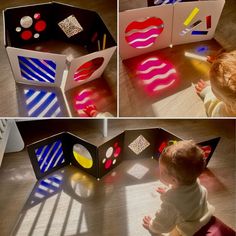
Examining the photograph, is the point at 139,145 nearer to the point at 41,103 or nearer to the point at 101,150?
the point at 101,150

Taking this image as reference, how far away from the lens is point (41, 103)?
1282 millimetres

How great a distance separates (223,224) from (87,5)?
1039mm

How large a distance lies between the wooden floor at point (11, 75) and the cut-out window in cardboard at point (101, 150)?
0.15m

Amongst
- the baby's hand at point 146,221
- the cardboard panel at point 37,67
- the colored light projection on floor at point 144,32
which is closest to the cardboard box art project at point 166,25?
the colored light projection on floor at point 144,32

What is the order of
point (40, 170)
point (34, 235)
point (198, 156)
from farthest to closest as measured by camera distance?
point (40, 170)
point (34, 235)
point (198, 156)

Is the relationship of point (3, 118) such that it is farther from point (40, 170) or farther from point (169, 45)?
point (169, 45)

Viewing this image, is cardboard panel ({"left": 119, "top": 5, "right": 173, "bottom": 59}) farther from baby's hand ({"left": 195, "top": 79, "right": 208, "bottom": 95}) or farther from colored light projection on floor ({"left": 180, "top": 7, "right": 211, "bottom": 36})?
baby's hand ({"left": 195, "top": 79, "right": 208, "bottom": 95})

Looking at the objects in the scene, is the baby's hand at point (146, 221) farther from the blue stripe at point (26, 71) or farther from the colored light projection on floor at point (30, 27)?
the colored light projection on floor at point (30, 27)

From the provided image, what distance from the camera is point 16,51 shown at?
1.16 m

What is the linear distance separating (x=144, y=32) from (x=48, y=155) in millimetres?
525

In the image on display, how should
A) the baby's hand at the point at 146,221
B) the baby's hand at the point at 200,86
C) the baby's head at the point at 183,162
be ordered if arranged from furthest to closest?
the baby's hand at the point at 200,86
the baby's hand at the point at 146,221
the baby's head at the point at 183,162

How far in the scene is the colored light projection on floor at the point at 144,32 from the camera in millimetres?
1301

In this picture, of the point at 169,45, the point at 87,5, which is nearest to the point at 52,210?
the point at 169,45

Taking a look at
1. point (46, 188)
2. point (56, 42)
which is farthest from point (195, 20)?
point (46, 188)
